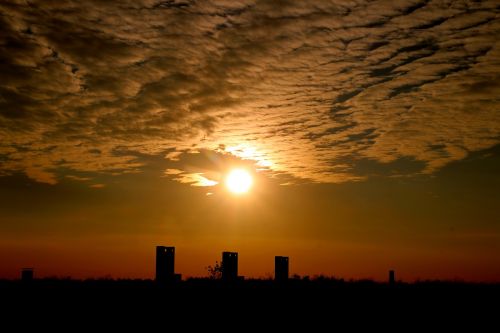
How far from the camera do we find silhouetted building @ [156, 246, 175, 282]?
27062 mm

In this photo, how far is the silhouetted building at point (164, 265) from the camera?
27062 mm

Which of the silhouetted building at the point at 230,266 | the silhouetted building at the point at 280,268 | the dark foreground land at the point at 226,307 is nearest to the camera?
the dark foreground land at the point at 226,307

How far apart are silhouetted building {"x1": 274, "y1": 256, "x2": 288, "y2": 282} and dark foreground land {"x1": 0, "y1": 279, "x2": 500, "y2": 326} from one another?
2.63 metres

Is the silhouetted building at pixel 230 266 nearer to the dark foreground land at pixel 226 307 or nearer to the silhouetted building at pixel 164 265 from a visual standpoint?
the dark foreground land at pixel 226 307

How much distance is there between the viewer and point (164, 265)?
89.0 ft

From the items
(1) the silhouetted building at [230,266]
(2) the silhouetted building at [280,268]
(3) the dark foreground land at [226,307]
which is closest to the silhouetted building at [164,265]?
(3) the dark foreground land at [226,307]

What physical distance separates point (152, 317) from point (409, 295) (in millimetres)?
18484

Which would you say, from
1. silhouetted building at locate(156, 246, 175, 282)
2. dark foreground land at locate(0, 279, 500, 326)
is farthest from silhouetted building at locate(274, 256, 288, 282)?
silhouetted building at locate(156, 246, 175, 282)

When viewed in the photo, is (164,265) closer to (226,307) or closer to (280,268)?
(226,307)

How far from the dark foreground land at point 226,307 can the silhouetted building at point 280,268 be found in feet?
8.64

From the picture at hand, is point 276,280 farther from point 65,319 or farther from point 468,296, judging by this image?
point 65,319

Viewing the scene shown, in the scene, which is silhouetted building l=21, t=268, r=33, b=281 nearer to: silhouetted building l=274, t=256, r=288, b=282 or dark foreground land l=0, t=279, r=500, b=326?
dark foreground land l=0, t=279, r=500, b=326

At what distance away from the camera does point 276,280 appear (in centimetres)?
3366

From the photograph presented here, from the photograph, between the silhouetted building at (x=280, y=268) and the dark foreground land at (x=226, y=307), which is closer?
the dark foreground land at (x=226, y=307)
